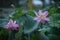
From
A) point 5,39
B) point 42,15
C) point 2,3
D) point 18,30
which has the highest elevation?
point 2,3

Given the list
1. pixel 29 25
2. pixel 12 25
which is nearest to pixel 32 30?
pixel 29 25

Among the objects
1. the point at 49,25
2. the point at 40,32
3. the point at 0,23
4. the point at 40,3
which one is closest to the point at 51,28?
the point at 49,25

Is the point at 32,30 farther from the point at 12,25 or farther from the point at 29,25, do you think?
the point at 12,25

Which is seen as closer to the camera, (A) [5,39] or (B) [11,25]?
(B) [11,25]

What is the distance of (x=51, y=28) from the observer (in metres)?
1.42

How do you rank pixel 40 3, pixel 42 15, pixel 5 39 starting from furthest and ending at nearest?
pixel 40 3, pixel 5 39, pixel 42 15

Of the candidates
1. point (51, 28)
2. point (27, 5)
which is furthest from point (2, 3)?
point (51, 28)

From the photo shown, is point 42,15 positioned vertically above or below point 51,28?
above

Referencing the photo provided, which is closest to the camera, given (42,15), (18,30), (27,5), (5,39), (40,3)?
(42,15)

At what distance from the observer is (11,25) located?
1.30 m

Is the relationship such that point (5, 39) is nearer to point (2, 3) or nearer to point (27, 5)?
point (2, 3)

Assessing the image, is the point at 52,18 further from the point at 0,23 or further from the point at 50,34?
the point at 0,23

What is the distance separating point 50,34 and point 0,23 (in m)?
0.43

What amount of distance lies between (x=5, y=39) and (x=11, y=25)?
36 centimetres
